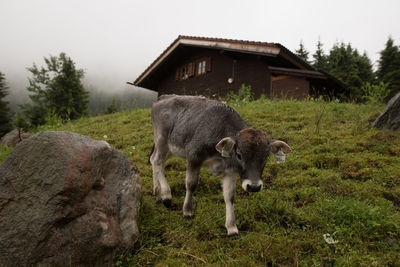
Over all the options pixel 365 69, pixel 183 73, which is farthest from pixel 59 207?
pixel 365 69

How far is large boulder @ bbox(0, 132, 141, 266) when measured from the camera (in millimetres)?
2492

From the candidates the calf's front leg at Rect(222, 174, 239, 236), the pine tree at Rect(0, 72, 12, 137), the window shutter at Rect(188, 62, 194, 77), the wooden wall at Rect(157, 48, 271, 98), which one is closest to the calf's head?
the calf's front leg at Rect(222, 174, 239, 236)

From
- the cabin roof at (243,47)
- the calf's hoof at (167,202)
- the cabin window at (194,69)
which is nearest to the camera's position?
the calf's hoof at (167,202)

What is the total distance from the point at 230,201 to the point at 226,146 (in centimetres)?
83

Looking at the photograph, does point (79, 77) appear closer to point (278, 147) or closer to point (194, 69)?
point (194, 69)

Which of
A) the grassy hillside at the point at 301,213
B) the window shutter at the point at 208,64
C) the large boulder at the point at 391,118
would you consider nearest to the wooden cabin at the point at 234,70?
the window shutter at the point at 208,64

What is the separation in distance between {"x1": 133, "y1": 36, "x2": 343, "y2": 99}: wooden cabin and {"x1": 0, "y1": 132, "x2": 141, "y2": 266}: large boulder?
1247 centimetres

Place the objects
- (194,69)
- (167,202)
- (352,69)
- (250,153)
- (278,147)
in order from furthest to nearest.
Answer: (352,69)
(194,69)
(167,202)
(278,147)
(250,153)

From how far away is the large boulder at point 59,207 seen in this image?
98.1 inches

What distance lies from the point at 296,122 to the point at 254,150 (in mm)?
5613

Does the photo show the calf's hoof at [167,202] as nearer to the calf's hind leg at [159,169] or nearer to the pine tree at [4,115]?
the calf's hind leg at [159,169]

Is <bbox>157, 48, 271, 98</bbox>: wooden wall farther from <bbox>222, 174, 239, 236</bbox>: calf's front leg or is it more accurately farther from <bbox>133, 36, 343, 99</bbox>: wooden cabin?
<bbox>222, 174, 239, 236</bbox>: calf's front leg

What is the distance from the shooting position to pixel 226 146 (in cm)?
348

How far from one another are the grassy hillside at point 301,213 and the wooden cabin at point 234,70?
7.68 meters
